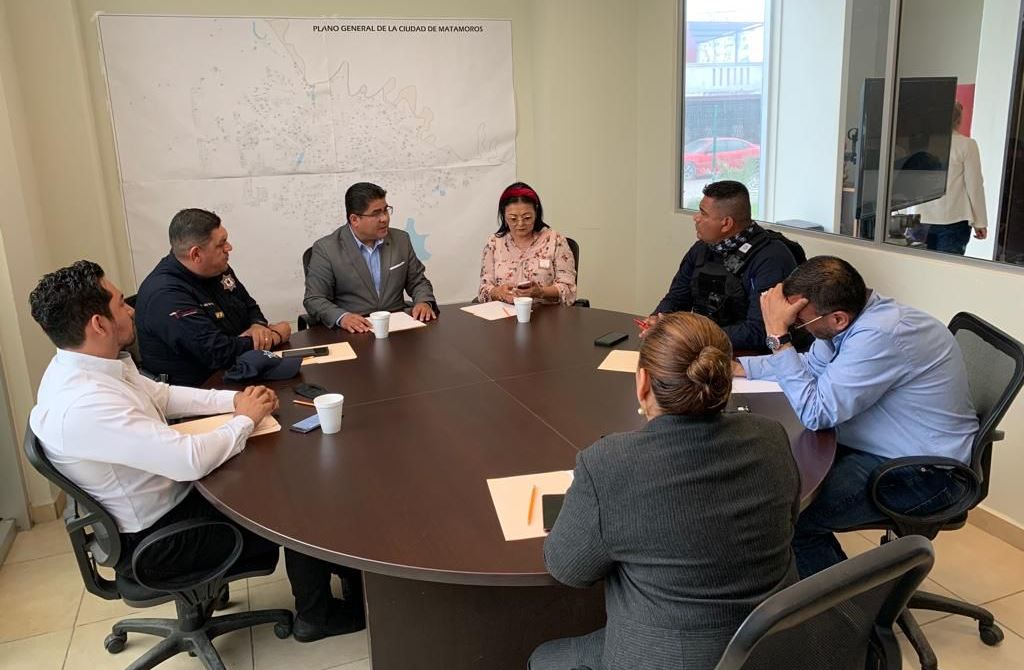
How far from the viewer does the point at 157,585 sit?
196 cm

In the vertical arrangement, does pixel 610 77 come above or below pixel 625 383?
above

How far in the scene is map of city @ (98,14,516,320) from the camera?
404cm

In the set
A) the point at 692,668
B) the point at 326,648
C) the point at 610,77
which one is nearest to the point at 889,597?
the point at 692,668

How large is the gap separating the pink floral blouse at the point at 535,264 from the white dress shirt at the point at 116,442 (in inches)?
80.7

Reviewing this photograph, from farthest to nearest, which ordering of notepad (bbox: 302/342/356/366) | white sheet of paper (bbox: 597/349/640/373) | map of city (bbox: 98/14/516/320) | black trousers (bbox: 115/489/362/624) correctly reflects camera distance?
1. map of city (bbox: 98/14/516/320)
2. notepad (bbox: 302/342/356/366)
3. white sheet of paper (bbox: 597/349/640/373)
4. black trousers (bbox: 115/489/362/624)

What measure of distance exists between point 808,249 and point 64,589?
11.6ft

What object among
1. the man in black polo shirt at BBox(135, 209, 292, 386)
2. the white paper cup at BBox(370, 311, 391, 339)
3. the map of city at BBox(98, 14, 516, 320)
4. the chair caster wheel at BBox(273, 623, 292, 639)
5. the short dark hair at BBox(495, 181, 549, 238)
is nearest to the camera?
the chair caster wheel at BBox(273, 623, 292, 639)

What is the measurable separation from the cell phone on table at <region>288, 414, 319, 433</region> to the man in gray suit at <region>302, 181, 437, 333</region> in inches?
50.6

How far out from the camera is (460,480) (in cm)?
176

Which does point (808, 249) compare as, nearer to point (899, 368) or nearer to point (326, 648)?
point (899, 368)

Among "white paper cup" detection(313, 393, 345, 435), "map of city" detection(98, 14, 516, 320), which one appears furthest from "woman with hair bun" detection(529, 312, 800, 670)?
"map of city" detection(98, 14, 516, 320)

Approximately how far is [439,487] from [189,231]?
1619mm

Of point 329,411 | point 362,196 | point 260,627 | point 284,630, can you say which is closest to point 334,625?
point 284,630

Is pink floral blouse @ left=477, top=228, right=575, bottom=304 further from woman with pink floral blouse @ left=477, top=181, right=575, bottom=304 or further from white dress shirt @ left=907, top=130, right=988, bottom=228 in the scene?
white dress shirt @ left=907, top=130, right=988, bottom=228
